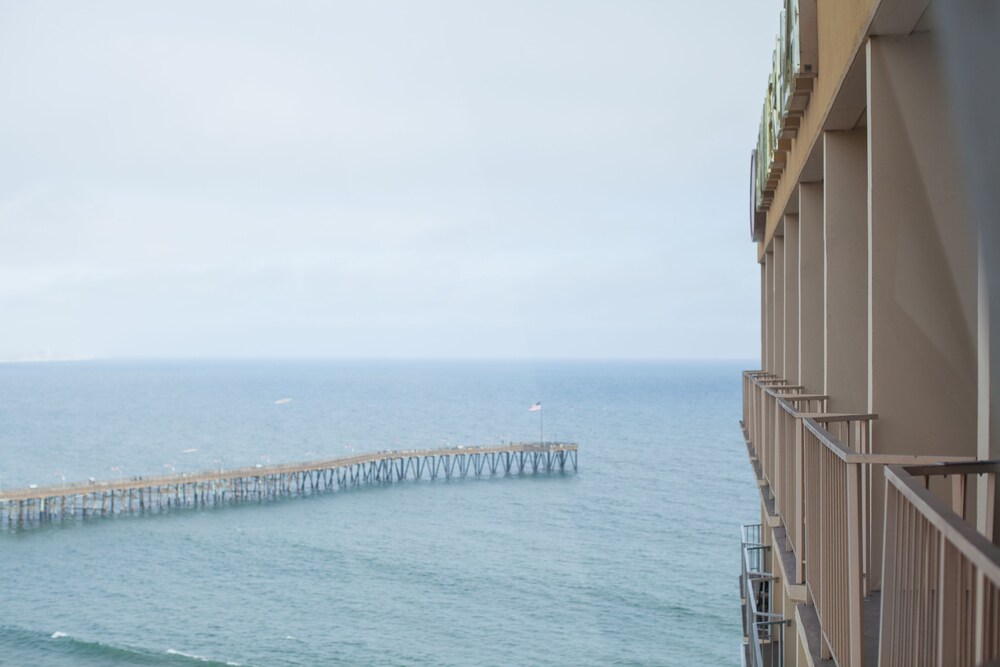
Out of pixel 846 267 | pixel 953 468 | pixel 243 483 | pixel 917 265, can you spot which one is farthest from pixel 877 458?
pixel 243 483

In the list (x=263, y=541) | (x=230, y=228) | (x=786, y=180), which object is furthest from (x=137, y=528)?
(x=230, y=228)

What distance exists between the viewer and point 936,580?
1.64m

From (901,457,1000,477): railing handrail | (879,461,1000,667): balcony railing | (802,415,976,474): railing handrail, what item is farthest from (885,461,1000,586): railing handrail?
(802,415,976,474): railing handrail

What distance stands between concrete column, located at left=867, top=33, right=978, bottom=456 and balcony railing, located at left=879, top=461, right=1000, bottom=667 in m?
1.62

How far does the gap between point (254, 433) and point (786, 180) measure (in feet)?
266

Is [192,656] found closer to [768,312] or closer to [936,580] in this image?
[768,312]

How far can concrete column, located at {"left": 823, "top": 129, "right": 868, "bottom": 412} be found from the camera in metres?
5.46

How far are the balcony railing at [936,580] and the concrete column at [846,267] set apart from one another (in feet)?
10.9

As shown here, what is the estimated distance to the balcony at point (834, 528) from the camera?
2525mm

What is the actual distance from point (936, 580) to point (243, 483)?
49624mm

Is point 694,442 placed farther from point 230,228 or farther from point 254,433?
point 230,228

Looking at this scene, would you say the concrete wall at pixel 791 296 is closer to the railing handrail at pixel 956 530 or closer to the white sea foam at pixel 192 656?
the railing handrail at pixel 956 530

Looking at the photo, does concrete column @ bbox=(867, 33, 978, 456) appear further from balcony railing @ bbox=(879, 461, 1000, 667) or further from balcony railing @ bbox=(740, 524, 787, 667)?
balcony railing @ bbox=(740, 524, 787, 667)

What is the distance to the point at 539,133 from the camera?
14600 cm
